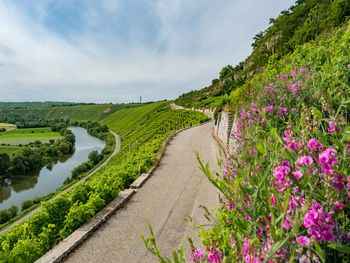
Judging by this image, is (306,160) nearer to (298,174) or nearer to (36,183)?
(298,174)

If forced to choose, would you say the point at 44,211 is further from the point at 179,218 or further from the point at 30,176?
the point at 30,176

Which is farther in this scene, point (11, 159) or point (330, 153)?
point (11, 159)

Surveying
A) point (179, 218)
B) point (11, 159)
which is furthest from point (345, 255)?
point (11, 159)

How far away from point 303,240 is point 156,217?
745cm

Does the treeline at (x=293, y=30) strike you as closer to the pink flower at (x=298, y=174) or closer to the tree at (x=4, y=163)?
the pink flower at (x=298, y=174)

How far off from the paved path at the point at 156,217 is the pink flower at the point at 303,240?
296cm

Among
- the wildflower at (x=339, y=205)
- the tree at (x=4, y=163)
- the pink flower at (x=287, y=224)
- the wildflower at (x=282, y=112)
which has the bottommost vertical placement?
the tree at (x=4, y=163)

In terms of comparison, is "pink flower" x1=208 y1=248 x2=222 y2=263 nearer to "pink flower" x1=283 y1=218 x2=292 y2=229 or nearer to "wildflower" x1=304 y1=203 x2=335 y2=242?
"pink flower" x1=283 y1=218 x2=292 y2=229

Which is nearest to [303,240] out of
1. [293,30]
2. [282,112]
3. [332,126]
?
[332,126]

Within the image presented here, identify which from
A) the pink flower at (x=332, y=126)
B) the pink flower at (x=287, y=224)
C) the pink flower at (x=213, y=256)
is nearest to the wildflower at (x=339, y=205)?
the pink flower at (x=287, y=224)

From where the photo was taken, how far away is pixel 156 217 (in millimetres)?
8922

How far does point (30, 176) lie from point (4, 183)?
5.90 meters

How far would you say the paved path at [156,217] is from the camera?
6.84 m

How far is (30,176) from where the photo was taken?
7338 cm
